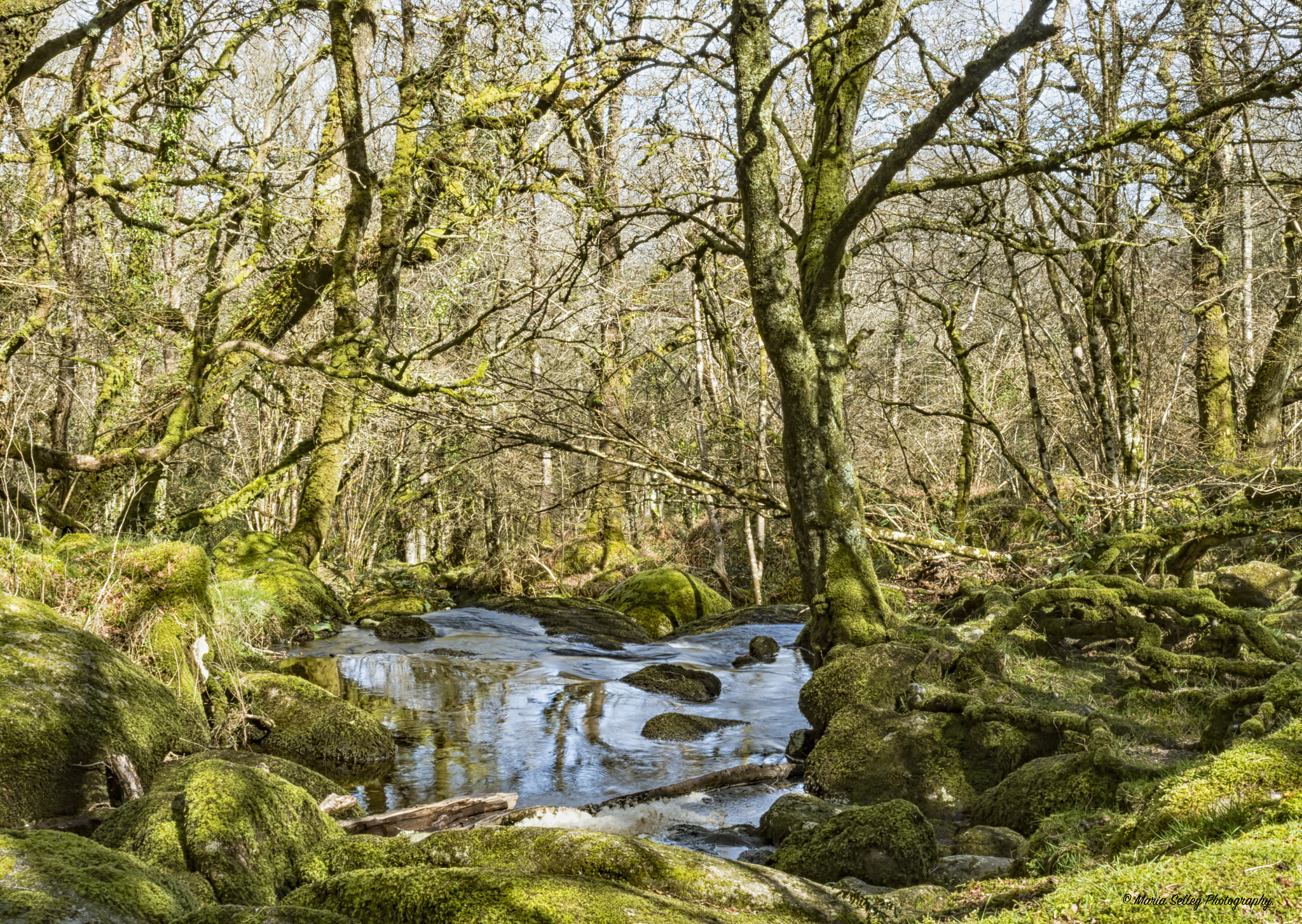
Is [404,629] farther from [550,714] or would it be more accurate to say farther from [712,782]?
[712,782]

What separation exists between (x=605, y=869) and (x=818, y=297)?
5.78 metres

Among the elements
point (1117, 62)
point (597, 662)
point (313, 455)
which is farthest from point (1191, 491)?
point (313, 455)

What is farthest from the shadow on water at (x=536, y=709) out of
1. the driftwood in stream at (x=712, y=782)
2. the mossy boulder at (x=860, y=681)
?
the mossy boulder at (x=860, y=681)

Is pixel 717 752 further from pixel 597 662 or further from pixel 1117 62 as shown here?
pixel 1117 62

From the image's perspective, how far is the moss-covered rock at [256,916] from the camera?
2.43 meters

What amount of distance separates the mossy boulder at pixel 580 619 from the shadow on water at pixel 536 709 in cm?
32

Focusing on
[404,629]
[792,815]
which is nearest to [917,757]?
[792,815]

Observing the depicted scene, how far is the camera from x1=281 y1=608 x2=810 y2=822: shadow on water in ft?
23.1

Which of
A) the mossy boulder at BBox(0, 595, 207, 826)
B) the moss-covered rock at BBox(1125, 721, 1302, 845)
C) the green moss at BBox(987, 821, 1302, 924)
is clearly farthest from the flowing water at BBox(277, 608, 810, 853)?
the green moss at BBox(987, 821, 1302, 924)

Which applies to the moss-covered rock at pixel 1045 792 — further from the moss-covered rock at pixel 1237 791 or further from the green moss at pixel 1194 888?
the green moss at pixel 1194 888

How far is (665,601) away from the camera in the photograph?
15070mm

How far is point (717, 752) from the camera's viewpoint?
7820 mm

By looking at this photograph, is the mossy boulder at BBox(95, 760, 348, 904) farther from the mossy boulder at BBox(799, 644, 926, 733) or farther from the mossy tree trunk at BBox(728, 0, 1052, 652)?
the mossy tree trunk at BBox(728, 0, 1052, 652)

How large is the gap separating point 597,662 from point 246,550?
5841 mm
